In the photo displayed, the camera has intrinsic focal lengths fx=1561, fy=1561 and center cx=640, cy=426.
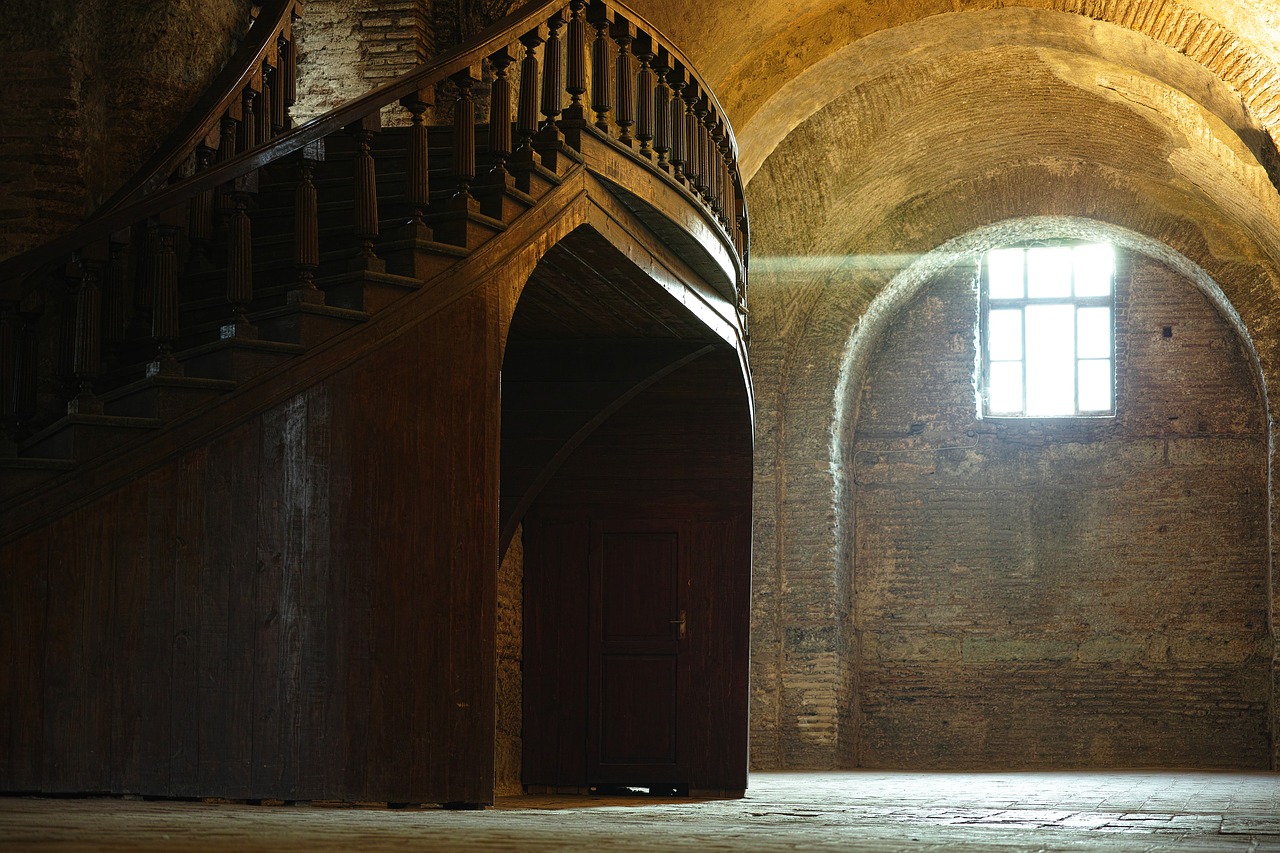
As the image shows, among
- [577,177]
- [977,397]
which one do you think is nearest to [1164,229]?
[977,397]

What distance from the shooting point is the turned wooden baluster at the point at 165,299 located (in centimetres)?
580

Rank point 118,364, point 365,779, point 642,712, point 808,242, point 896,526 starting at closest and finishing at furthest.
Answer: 1. point 365,779
2. point 118,364
3. point 642,712
4. point 808,242
5. point 896,526

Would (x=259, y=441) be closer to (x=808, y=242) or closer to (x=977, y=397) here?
(x=808, y=242)

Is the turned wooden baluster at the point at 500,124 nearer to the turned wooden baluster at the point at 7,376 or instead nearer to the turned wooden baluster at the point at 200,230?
the turned wooden baluster at the point at 200,230

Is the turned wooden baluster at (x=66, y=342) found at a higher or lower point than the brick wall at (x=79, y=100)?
lower

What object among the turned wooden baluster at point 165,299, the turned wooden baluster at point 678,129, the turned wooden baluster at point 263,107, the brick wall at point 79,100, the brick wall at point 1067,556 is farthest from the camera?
the brick wall at point 1067,556

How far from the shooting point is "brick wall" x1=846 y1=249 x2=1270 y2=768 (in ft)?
52.2

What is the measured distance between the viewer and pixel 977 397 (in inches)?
667

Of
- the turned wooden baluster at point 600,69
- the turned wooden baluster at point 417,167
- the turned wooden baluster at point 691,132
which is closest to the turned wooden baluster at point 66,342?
the turned wooden baluster at point 417,167

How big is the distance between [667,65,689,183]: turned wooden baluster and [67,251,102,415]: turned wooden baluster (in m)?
3.34

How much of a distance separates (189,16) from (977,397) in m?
10.6

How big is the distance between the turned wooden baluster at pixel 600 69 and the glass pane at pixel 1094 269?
A: 10.6 m

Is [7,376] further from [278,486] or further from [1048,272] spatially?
[1048,272]

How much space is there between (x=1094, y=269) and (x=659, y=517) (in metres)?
8.65
